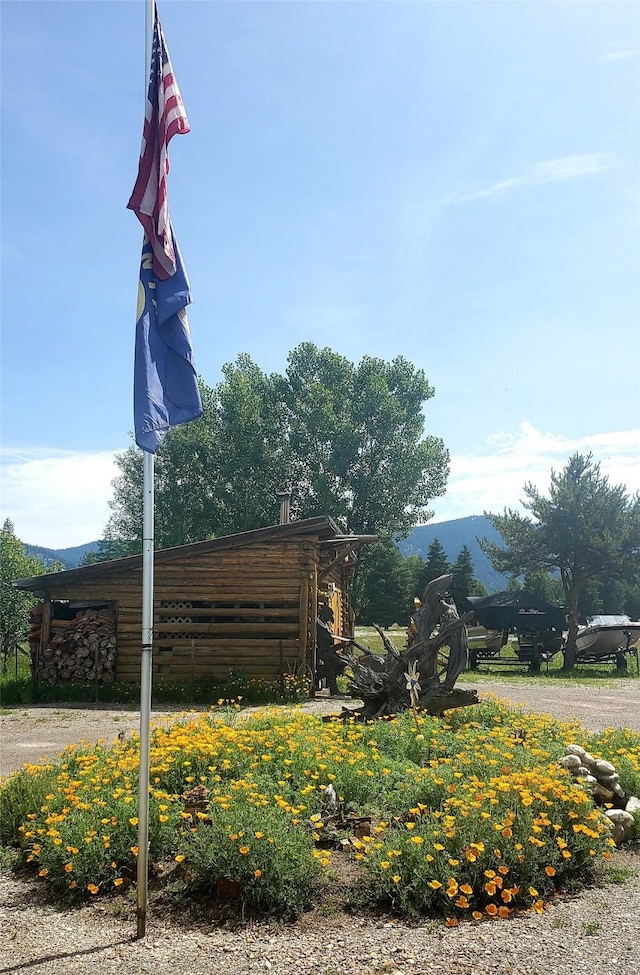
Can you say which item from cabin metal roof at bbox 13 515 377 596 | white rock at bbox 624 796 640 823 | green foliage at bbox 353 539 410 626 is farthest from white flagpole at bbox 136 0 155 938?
green foliage at bbox 353 539 410 626

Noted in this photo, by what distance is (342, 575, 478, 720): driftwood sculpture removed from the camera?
10.1 metres

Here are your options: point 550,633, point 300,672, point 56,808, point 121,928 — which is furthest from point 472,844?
point 550,633

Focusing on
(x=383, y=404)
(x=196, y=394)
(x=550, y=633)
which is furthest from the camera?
(x=383, y=404)

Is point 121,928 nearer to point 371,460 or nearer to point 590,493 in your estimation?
point 590,493

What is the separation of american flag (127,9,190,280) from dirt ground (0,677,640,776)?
5.32 meters

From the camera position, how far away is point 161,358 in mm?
5215

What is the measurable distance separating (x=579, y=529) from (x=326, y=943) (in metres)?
27.9

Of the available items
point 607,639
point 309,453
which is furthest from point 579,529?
point 309,453

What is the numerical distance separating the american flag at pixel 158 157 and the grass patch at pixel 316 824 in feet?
12.3

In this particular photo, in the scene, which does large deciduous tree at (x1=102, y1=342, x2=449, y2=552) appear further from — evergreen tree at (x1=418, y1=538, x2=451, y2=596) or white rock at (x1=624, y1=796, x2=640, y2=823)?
white rock at (x1=624, y1=796, x2=640, y2=823)

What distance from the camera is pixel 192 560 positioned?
16750mm

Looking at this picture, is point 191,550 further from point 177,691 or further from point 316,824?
point 316,824

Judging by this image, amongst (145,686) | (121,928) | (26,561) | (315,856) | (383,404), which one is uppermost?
(383,404)

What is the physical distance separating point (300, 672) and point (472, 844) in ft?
37.3
